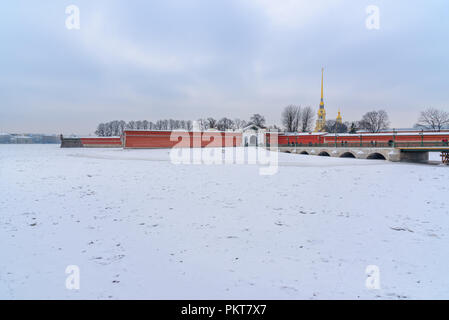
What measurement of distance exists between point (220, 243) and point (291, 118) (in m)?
86.1

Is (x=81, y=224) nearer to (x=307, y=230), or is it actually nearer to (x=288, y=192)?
(x=307, y=230)

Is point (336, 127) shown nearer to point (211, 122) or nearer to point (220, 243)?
point (211, 122)

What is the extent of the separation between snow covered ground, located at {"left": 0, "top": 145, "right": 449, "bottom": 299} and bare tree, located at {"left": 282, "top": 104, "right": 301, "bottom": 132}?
7893 centimetres

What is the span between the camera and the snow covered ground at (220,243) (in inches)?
146

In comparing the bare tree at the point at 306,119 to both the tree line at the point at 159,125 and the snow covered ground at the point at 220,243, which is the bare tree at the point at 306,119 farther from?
the snow covered ground at the point at 220,243

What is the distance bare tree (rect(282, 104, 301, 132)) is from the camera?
86.4 meters

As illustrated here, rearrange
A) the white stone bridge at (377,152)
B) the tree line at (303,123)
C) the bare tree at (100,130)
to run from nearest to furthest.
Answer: the white stone bridge at (377,152), the tree line at (303,123), the bare tree at (100,130)

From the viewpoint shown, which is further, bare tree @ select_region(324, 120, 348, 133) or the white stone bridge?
bare tree @ select_region(324, 120, 348, 133)

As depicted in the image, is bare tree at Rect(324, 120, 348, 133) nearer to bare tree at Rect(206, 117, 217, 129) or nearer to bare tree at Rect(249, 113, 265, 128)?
bare tree at Rect(249, 113, 265, 128)

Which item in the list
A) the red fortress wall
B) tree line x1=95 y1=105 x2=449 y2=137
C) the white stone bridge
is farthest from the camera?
tree line x1=95 y1=105 x2=449 y2=137

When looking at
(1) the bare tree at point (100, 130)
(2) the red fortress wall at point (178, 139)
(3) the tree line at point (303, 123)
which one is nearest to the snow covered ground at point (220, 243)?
(2) the red fortress wall at point (178, 139)

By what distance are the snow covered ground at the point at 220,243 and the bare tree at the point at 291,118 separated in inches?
3107

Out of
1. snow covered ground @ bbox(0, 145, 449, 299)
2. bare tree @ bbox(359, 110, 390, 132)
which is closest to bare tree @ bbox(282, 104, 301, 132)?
bare tree @ bbox(359, 110, 390, 132)
